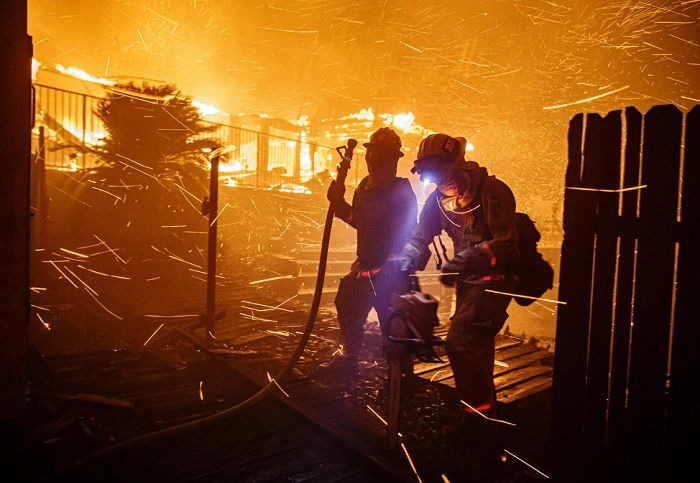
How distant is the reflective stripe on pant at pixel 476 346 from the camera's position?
320 centimetres

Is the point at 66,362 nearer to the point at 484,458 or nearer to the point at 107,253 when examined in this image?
the point at 484,458

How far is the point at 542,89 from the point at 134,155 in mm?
18432

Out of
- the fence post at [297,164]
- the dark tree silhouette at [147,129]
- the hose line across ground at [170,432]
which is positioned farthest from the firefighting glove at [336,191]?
the fence post at [297,164]

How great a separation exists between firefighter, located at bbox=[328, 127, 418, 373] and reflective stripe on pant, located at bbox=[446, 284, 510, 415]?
1219 millimetres

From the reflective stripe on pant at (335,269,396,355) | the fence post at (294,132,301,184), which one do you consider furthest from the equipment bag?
the fence post at (294,132,301,184)

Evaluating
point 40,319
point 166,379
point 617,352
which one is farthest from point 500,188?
point 40,319

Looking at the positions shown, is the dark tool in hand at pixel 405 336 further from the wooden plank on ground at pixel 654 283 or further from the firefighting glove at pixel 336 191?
the firefighting glove at pixel 336 191

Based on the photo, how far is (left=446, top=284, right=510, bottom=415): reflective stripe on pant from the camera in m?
3.20

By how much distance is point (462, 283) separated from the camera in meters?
3.47

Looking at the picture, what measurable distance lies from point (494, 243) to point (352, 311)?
2.03 meters

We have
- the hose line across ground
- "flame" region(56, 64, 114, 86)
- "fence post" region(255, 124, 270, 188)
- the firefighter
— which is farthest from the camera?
"fence post" region(255, 124, 270, 188)

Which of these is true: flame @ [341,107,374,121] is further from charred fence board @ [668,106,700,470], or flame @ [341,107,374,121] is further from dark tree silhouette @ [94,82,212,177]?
charred fence board @ [668,106,700,470]

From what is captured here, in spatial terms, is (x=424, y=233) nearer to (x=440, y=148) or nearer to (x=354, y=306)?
(x=440, y=148)

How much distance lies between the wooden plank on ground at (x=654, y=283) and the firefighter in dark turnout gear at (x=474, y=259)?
85 cm
